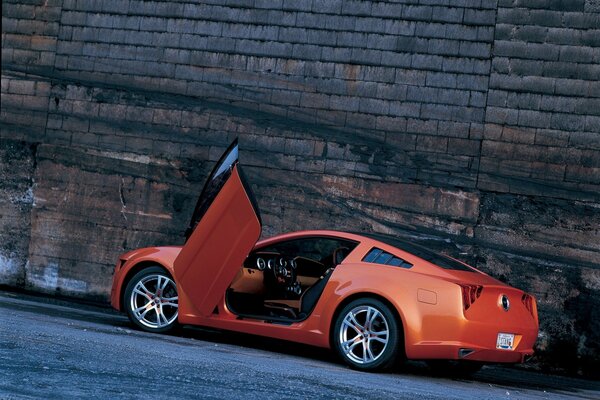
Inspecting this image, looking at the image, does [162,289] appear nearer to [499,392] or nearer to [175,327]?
[175,327]

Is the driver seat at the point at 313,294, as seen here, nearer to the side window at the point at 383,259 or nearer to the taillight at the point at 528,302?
the side window at the point at 383,259

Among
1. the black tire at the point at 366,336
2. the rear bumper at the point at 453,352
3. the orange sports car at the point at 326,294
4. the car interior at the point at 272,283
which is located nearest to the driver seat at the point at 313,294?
the orange sports car at the point at 326,294

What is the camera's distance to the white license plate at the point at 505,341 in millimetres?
8820

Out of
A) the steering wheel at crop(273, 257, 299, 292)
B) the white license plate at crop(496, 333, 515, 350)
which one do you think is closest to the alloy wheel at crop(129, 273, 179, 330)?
the steering wheel at crop(273, 257, 299, 292)

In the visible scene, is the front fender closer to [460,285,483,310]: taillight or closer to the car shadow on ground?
the car shadow on ground

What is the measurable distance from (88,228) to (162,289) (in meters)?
4.36

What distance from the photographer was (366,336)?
8.87 m

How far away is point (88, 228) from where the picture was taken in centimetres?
1409

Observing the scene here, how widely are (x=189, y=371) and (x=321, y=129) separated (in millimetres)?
6926

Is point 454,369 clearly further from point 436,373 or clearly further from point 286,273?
point 286,273

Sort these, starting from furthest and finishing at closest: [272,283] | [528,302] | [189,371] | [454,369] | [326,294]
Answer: [272,283] → [454,369] → [528,302] → [326,294] → [189,371]

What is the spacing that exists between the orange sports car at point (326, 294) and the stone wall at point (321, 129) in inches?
123

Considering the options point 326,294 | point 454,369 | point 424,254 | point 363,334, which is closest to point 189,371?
point 363,334

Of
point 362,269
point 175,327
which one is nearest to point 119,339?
point 175,327
